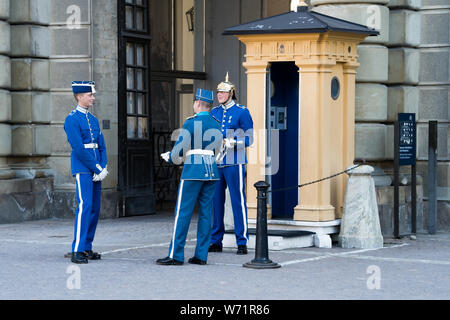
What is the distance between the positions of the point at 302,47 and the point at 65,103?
15.9 ft

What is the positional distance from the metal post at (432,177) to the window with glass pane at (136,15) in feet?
16.4

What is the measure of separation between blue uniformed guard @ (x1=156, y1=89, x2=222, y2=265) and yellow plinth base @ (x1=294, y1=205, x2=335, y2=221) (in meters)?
2.10

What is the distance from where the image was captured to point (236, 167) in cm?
1116

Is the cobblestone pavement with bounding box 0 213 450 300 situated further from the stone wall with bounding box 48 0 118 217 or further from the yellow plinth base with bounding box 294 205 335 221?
the stone wall with bounding box 48 0 118 217

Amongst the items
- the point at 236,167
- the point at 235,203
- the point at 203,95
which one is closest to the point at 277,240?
the point at 235,203

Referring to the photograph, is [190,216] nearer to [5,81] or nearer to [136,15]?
[5,81]

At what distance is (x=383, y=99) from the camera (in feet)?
44.9

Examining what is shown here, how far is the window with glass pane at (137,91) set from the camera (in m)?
15.9

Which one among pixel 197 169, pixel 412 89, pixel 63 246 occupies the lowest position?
pixel 63 246

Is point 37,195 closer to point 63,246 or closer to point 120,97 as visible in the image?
point 120,97

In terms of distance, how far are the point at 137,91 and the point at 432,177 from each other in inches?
195

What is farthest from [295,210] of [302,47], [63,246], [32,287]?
[32,287]

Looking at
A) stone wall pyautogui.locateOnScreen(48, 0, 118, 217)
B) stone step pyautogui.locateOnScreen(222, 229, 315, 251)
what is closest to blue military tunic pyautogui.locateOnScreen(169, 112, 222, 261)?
stone step pyautogui.locateOnScreen(222, 229, 315, 251)
